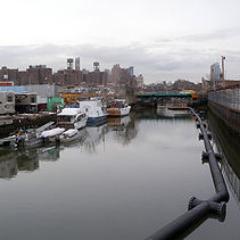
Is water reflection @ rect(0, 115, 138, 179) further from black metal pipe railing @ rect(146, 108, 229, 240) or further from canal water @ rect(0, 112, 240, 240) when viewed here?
black metal pipe railing @ rect(146, 108, 229, 240)

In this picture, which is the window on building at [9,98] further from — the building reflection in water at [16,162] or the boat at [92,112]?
the building reflection in water at [16,162]

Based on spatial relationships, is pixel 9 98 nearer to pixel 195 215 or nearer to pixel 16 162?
pixel 16 162

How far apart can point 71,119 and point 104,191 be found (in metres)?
19.6

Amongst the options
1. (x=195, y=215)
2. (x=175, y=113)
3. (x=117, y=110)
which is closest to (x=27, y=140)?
(x=195, y=215)

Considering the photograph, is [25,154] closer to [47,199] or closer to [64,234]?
[47,199]

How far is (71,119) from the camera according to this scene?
104 feet

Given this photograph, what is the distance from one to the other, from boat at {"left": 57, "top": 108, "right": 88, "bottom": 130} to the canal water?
7706 millimetres

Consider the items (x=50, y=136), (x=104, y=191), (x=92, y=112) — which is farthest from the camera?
(x=92, y=112)

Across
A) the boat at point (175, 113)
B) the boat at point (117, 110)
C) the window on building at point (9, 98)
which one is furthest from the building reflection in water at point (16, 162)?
the boat at point (175, 113)

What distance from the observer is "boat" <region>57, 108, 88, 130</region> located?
30.0m

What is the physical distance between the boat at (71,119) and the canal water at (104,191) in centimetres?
771

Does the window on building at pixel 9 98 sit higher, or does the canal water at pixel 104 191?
the window on building at pixel 9 98

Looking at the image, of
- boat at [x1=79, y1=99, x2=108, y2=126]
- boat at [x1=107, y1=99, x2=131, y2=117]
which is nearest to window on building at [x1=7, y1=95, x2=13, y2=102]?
boat at [x1=79, y1=99, x2=108, y2=126]

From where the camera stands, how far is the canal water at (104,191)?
931cm
